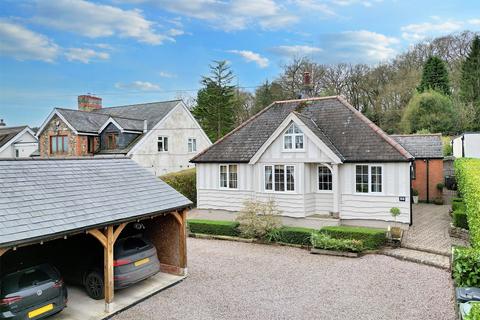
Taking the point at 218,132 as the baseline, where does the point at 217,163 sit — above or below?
below

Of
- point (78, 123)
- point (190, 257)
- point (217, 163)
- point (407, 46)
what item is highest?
point (407, 46)

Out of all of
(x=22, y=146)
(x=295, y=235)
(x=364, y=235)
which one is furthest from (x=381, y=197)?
(x=22, y=146)

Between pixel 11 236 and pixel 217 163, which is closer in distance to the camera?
pixel 11 236

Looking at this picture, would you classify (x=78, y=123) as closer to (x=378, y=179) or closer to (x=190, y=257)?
(x=190, y=257)

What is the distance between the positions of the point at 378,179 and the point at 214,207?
9.05m

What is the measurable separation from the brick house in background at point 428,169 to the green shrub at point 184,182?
47.3 ft

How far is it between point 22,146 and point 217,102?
20.3 metres

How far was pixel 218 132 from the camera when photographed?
136 feet

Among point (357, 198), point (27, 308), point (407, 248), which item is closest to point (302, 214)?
point (357, 198)

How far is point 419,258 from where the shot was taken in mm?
12688

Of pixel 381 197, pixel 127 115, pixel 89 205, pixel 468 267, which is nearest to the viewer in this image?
pixel 468 267

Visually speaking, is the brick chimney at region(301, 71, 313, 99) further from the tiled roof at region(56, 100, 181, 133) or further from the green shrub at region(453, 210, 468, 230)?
the tiled roof at region(56, 100, 181, 133)

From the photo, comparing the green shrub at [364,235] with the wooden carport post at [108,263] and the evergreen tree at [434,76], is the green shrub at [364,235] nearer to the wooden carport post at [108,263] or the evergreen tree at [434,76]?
the wooden carport post at [108,263]

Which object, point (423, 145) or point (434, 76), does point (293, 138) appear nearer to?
point (423, 145)
